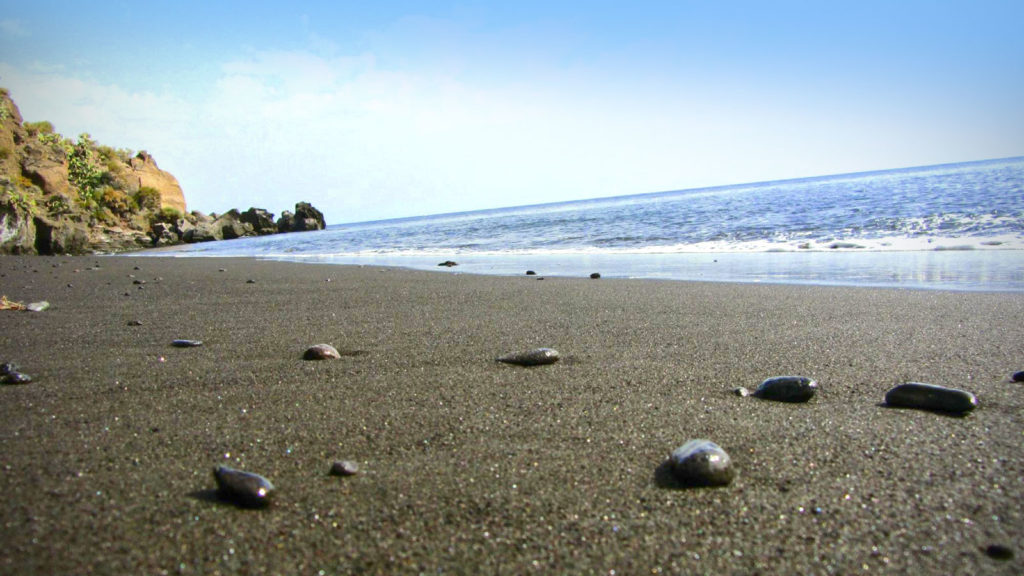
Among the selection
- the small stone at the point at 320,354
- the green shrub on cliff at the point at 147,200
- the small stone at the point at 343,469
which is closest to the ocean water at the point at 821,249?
the small stone at the point at 320,354

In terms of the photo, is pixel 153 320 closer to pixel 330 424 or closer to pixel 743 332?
pixel 330 424

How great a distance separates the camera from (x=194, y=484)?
57.8 inches

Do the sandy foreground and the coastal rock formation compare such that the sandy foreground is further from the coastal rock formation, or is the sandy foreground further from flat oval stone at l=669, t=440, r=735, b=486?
the coastal rock formation

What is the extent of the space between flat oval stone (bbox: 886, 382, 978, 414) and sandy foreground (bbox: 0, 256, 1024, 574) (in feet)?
0.24

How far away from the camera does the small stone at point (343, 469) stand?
153 cm

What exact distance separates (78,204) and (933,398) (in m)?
39.5

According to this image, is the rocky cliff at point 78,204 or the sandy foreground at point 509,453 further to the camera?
the rocky cliff at point 78,204

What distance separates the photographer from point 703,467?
4.82 feet

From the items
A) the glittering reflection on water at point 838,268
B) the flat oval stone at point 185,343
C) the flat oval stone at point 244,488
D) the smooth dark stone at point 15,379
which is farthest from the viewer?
the glittering reflection on water at point 838,268

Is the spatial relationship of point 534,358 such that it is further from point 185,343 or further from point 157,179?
point 157,179

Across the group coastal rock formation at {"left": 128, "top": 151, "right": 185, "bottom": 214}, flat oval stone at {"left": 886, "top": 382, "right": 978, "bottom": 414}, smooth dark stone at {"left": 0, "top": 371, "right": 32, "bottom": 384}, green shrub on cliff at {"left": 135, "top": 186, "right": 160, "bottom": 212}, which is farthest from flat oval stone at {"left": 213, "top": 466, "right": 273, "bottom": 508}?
coastal rock formation at {"left": 128, "top": 151, "right": 185, "bottom": 214}

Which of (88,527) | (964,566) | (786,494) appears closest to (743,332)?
(786,494)

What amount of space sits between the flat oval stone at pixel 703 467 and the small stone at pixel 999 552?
20.6 inches

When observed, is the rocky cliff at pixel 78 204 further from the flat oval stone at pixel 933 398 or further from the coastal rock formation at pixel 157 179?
the flat oval stone at pixel 933 398
